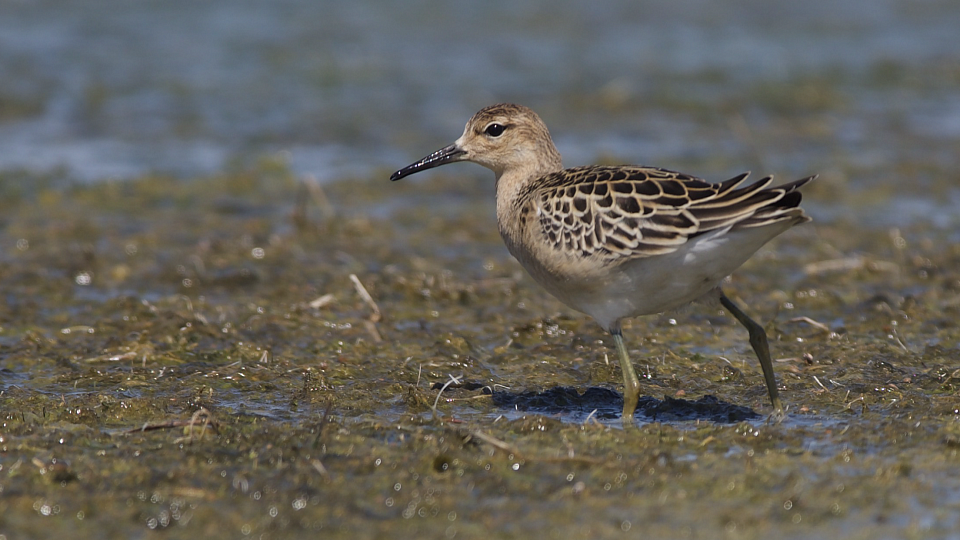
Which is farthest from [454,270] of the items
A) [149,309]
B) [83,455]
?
[83,455]

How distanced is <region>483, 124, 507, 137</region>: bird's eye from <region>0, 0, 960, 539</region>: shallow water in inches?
51.0

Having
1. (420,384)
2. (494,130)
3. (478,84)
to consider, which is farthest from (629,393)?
(478,84)

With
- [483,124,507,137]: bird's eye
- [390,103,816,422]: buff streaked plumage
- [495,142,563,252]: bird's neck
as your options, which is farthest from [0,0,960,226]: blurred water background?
[390,103,816,422]: buff streaked plumage

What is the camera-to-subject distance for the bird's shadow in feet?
19.7

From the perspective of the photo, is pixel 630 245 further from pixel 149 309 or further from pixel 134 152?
pixel 134 152

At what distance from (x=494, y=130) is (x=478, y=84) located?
834 cm

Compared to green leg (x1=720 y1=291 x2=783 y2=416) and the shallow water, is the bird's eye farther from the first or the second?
green leg (x1=720 y1=291 x2=783 y2=416)

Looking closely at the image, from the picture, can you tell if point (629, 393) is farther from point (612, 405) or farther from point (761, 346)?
point (761, 346)

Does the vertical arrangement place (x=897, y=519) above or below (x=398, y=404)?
above

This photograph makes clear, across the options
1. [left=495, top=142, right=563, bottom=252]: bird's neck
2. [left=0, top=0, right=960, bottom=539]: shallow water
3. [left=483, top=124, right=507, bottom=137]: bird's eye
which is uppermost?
[left=483, top=124, right=507, bottom=137]: bird's eye

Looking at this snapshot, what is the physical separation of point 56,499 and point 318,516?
3.58 feet

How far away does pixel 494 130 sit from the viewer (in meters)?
6.89

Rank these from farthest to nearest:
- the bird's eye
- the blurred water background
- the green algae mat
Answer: the blurred water background < the bird's eye < the green algae mat

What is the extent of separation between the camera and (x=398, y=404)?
6102 mm
